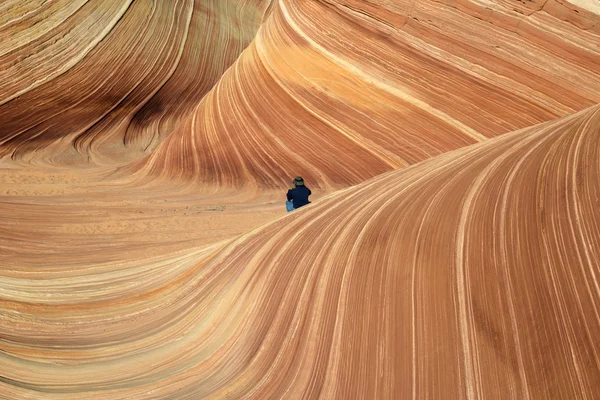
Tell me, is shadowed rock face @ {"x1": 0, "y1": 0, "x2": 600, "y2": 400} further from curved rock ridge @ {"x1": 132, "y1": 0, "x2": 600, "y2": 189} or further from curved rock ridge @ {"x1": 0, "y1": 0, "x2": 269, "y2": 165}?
curved rock ridge @ {"x1": 0, "y1": 0, "x2": 269, "y2": 165}

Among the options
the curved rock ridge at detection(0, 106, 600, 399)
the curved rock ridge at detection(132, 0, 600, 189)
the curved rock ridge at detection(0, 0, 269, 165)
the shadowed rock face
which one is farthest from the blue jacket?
the curved rock ridge at detection(0, 0, 269, 165)

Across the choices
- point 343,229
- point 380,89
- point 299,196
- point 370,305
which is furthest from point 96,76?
point 370,305

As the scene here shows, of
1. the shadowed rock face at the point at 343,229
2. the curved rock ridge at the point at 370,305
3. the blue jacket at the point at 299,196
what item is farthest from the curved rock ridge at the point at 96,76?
the curved rock ridge at the point at 370,305

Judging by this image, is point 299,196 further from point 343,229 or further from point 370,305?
point 370,305

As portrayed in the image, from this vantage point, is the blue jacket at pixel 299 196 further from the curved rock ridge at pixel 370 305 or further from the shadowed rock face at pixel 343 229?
the curved rock ridge at pixel 370 305

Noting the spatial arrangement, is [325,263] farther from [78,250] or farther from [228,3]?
[228,3]
